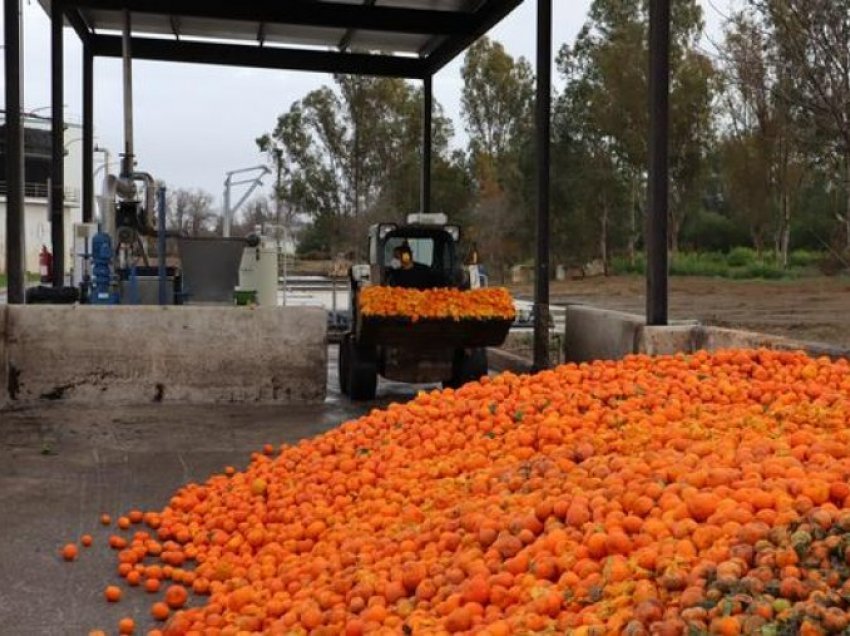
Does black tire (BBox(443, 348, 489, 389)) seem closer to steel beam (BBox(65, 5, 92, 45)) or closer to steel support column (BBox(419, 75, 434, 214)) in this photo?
steel support column (BBox(419, 75, 434, 214))

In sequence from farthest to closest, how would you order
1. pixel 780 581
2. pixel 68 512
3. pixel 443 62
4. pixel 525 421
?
pixel 443 62 < pixel 68 512 < pixel 525 421 < pixel 780 581

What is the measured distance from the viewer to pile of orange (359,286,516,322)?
35.6 feet

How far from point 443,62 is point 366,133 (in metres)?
31.3

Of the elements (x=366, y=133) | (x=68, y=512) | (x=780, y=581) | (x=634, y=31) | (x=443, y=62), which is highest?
(x=634, y=31)

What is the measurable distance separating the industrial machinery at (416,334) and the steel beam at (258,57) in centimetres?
659

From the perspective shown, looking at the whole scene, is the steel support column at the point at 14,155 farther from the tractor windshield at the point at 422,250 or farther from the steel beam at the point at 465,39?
the steel beam at the point at 465,39

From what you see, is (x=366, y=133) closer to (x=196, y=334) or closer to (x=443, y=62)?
(x=443, y=62)

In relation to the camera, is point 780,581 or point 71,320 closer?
point 780,581

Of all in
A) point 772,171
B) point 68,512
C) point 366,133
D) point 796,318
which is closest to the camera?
point 68,512

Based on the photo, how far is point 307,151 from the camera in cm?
4978

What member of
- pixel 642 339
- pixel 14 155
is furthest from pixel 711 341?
pixel 14 155

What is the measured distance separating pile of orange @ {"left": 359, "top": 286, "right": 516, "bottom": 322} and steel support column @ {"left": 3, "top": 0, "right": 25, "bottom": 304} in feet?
14.1

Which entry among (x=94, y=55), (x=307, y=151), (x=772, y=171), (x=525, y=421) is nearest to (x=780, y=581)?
(x=525, y=421)

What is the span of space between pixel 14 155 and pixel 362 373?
4.98m
